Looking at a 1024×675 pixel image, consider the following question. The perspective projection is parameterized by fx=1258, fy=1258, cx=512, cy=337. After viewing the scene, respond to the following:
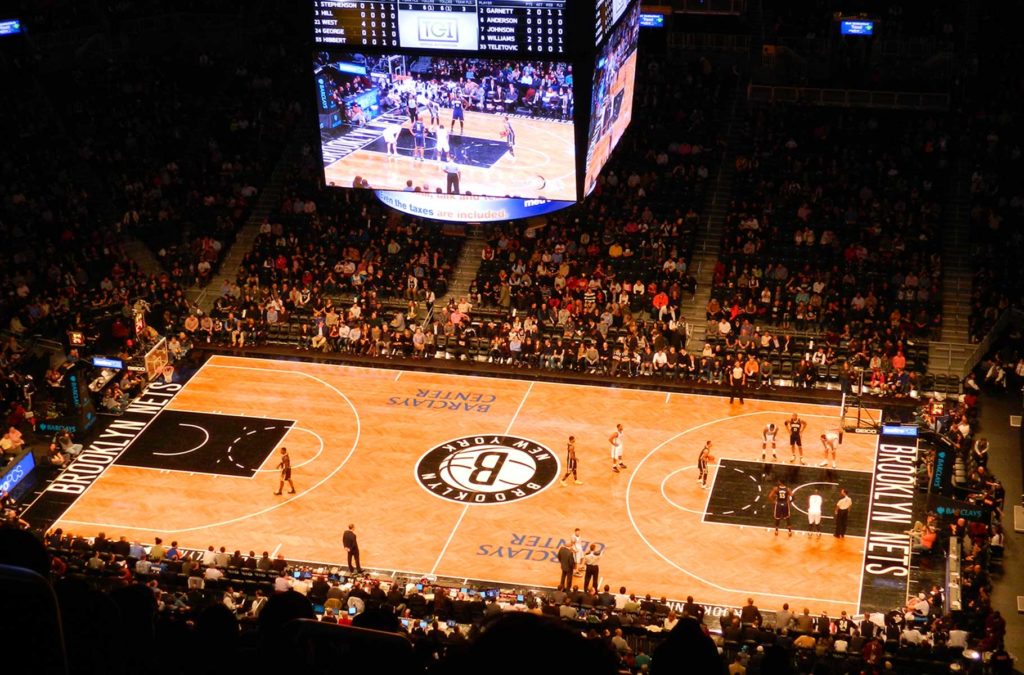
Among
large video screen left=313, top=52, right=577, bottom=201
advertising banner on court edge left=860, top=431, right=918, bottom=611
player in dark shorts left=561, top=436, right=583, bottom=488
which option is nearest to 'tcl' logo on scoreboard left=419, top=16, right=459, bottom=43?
large video screen left=313, top=52, right=577, bottom=201

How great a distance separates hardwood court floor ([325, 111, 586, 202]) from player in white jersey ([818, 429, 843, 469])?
29.6 feet

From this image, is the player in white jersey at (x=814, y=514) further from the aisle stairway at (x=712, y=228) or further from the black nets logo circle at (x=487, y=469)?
the aisle stairway at (x=712, y=228)

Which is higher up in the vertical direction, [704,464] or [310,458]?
[704,464]

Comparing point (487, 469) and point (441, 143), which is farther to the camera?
point (441, 143)

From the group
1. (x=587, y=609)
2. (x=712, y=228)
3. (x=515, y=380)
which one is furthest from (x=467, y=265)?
(x=587, y=609)

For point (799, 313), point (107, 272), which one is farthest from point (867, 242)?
point (107, 272)

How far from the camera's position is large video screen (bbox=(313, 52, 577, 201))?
3122cm

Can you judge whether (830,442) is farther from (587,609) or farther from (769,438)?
(587,609)

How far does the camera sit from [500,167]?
107 ft

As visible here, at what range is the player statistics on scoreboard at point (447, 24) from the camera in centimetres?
2944

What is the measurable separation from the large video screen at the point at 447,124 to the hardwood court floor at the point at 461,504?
648 centimetres

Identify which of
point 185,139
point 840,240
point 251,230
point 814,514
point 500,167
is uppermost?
point 500,167

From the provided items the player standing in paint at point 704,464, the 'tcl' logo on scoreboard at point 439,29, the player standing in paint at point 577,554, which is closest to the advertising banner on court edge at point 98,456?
the player standing in paint at point 577,554

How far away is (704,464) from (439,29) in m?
12.5
